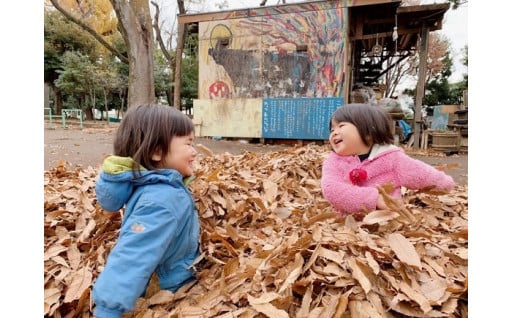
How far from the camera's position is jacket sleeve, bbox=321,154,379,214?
1.57 m

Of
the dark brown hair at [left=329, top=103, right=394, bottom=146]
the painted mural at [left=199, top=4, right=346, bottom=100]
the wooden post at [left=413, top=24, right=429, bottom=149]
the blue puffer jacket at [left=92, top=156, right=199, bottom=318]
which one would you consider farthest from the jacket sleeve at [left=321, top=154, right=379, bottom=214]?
the wooden post at [left=413, top=24, right=429, bottom=149]

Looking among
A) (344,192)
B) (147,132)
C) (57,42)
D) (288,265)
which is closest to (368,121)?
(344,192)

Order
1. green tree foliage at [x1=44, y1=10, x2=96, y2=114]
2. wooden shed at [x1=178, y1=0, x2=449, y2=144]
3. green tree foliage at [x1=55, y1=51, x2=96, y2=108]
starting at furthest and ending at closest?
green tree foliage at [x1=44, y1=10, x2=96, y2=114]
green tree foliage at [x1=55, y1=51, x2=96, y2=108]
wooden shed at [x1=178, y1=0, x2=449, y2=144]

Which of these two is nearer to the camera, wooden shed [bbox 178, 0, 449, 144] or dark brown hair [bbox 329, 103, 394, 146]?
dark brown hair [bbox 329, 103, 394, 146]

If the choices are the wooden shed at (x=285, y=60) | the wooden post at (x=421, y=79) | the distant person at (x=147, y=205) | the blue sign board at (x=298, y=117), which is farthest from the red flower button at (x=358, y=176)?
the wooden post at (x=421, y=79)

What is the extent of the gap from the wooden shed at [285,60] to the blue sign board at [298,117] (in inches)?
0.9

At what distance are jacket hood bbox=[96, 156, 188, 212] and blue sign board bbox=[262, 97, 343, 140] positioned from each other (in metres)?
7.65

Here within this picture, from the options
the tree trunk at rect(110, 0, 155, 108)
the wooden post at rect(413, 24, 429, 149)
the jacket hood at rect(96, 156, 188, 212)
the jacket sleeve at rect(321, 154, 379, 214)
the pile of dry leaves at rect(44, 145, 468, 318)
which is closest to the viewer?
the pile of dry leaves at rect(44, 145, 468, 318)

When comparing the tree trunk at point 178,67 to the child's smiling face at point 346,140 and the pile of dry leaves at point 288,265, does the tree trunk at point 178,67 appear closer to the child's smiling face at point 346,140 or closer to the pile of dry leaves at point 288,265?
the pile of dry leaves at point 288,265

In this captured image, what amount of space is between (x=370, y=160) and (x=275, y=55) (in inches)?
313

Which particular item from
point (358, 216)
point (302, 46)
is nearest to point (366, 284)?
point (358, 216)

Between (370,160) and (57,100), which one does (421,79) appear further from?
(57,100)

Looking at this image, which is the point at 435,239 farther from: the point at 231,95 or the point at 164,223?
→ the point at 231,95

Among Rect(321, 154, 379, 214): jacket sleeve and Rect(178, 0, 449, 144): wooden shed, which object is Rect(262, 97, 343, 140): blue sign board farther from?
Rect(321, 154, 379, 214): jacket sleeve
